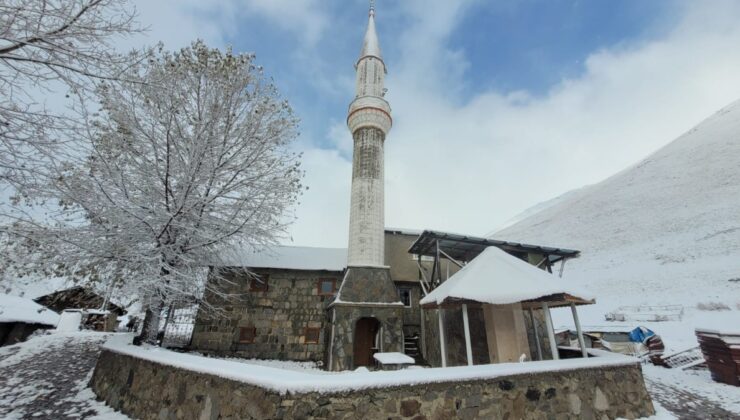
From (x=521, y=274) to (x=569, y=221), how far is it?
68.5m

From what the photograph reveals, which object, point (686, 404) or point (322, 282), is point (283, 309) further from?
point (686, 404)

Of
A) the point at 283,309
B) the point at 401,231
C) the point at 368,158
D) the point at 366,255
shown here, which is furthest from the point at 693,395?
the point at 283,309

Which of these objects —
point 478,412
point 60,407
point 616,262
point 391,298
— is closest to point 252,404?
point 478,412

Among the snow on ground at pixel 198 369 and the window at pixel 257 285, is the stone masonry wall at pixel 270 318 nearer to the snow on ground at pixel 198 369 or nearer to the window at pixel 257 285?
the window at pixel 257 285

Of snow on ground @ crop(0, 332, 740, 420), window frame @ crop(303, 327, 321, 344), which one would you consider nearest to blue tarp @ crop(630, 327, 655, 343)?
snow on ground @ crop(0, 332, 740, 420)

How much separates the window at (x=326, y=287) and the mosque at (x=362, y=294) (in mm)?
52

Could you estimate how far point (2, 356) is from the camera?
10758mm

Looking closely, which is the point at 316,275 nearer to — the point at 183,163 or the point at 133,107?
the point at 183,163

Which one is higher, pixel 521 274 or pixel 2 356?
pixel 521 274

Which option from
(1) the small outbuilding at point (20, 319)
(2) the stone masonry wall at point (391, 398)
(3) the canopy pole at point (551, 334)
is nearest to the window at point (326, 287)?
(2) the stone masonry wall at point (391, 398)

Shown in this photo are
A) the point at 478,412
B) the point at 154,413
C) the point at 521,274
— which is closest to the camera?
the point at 478,412

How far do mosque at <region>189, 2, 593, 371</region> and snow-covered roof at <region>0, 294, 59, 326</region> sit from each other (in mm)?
9335

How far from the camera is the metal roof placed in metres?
12.7

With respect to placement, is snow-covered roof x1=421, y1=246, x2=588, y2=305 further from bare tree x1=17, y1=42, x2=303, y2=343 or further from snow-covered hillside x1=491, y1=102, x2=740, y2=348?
snow-covered hillside x1=491, y1=102, x2=740, y2=348
